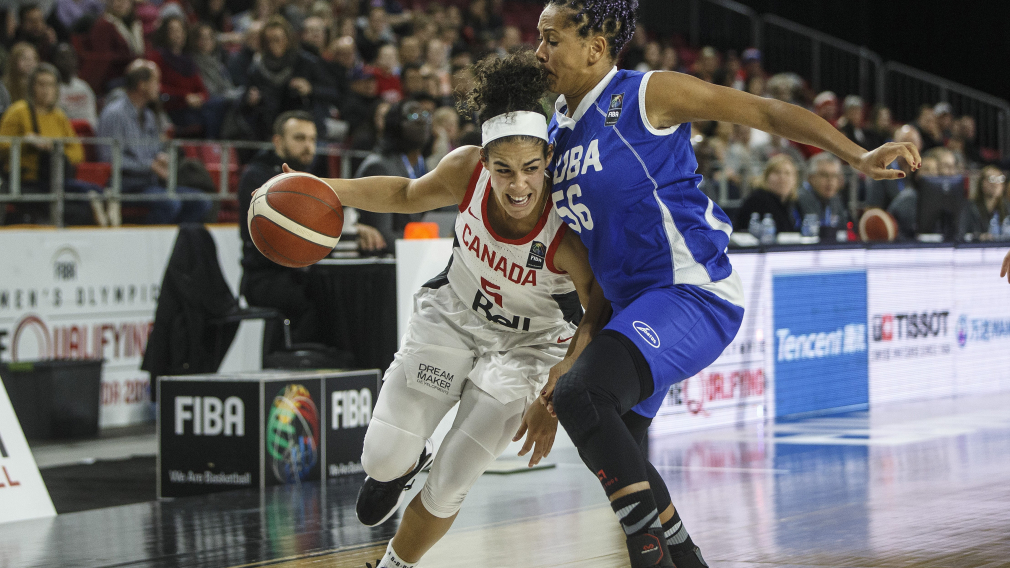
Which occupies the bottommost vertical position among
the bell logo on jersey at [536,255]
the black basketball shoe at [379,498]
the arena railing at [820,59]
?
the black basketball shoe at [379,498]

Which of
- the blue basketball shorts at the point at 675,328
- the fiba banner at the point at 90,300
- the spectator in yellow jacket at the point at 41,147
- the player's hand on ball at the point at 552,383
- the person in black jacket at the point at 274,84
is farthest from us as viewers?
the person in black jacket at the point at 274,84

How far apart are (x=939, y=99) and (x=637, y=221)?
17426 millimetres

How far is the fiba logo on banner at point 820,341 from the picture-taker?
848 centimetres

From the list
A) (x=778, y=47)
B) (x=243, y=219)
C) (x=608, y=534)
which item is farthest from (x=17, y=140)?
(x=778, y=47)

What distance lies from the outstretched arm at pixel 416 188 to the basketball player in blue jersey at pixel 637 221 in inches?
12.8

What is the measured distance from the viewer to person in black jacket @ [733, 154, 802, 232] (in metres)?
9.70

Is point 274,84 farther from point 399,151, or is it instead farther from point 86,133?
point 399,151

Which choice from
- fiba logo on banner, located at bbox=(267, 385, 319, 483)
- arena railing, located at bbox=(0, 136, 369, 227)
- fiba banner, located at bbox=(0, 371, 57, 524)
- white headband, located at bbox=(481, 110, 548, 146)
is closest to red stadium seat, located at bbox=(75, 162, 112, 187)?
arena railing, located at bbox=(0, 136, 369, 227)

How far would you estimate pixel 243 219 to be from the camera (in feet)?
23.4

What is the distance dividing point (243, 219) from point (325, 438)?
158 cm

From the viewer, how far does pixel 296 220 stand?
368 cm

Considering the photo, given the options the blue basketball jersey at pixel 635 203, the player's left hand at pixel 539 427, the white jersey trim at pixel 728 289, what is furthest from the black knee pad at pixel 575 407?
the white jersey trim at pixel 728 289

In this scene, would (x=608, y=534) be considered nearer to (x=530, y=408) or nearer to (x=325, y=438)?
(x=530, y=408)

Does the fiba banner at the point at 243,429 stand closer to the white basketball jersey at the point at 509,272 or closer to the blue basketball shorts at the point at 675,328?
the white basketball jersey at the point at 509,272
